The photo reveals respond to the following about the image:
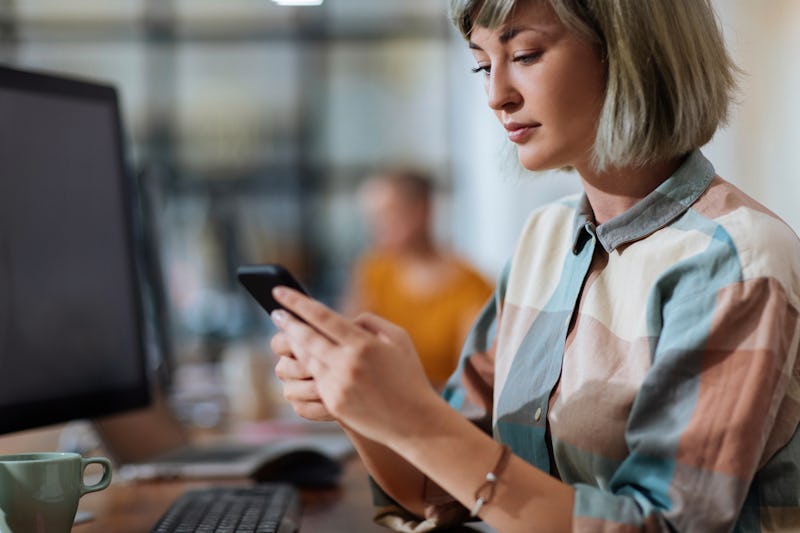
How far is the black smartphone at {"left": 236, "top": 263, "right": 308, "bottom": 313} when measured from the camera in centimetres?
89

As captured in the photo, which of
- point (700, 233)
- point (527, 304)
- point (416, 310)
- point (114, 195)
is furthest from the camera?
point (416, 310)

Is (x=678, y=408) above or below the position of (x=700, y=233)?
below

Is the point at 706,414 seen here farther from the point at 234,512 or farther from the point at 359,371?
the point at 234,512

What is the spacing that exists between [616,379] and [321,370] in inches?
12.1

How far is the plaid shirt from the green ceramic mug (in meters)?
0.39

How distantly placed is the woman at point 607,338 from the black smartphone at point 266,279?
0.03 metres

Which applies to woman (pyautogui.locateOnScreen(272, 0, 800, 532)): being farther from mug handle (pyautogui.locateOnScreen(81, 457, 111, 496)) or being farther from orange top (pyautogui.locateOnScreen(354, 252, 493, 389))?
orange top (pyautogui.locateOnScreen(354, 252, 493, 389))

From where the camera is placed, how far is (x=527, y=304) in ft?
4.01

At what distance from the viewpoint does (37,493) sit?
0.89m

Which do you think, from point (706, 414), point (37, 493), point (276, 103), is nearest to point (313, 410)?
point (37, 493)

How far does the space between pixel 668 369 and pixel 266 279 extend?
0.36 meters

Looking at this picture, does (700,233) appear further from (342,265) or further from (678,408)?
(342,265)

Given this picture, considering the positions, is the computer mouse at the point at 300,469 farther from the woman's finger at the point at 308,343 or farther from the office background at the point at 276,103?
the office background at the point at 276,103

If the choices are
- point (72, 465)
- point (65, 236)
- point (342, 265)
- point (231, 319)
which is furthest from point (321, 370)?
point (342, 265)
